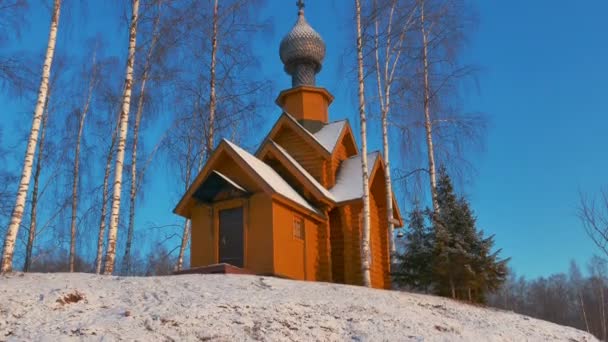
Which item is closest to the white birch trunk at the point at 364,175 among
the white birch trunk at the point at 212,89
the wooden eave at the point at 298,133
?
the wooden eave at the point at 298,133

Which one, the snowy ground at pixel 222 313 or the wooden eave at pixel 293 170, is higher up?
the wooden eave at pixel 293 170

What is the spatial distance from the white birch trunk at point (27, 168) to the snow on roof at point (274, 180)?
556 centimetres

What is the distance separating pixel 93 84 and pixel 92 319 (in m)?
14.5

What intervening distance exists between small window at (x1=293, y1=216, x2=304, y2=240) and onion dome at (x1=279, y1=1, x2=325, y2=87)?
24.2 ft

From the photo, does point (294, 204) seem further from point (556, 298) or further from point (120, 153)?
point (556, 298)

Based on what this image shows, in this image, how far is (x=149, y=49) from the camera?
16.7m

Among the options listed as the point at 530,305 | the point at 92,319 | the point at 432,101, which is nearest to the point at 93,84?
the point at 432,101

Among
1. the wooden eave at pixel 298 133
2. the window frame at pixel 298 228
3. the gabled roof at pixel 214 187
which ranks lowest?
the window frame at pixel 298 228

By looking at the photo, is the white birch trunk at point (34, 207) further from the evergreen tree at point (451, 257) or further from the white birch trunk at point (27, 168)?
the evergreen tree at point (451, 257)

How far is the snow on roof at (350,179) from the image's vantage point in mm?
17609

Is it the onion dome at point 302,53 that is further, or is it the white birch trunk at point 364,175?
the onion dome at point 302,53

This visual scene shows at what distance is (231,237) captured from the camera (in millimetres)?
15969

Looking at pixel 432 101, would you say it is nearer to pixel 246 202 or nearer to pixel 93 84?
pixel 246 202

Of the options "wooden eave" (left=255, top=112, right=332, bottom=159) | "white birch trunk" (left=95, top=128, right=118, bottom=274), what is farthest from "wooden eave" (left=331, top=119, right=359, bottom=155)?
"white birch trunk" (left=95, top=128, right=118, bottom=274)
